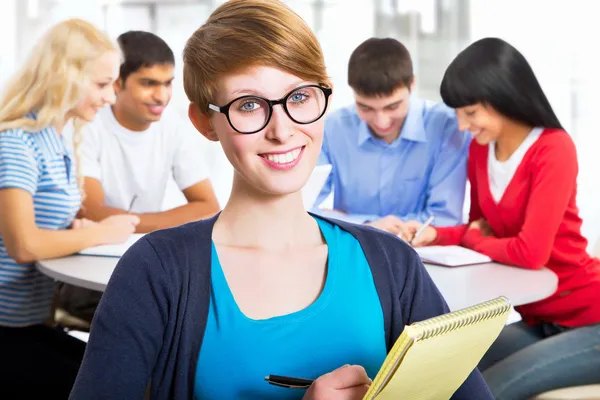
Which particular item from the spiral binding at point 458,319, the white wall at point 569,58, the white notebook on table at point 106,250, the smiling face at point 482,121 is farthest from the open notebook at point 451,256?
the white wall at point 569,58

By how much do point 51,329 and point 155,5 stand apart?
110 inches

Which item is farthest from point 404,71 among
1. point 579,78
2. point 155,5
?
point 155,5

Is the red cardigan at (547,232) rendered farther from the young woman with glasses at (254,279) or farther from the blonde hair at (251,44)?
the blonde hair at (251,44)

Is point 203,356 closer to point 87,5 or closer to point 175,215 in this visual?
point 175,215

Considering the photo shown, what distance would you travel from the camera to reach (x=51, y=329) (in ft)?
7.73

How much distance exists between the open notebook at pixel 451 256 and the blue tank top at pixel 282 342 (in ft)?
3.77

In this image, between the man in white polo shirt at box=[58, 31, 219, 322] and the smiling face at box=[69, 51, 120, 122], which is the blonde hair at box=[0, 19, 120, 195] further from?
the man in white polo shirt at box=[58, 31, 219, 322]

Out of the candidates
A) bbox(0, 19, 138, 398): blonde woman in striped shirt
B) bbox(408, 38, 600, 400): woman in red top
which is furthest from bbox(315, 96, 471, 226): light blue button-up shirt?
bbox(0, 19, 138, 398): blonde woman in striped shirt

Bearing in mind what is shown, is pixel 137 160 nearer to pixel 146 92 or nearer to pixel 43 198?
pixel 146 92

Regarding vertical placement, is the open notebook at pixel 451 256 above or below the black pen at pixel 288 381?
below

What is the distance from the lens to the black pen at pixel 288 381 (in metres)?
1.01

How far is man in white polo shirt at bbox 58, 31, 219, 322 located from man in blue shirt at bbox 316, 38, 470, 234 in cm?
51

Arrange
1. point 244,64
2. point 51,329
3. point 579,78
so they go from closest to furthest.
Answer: point 244,64 → point 51,329 → point 579,78

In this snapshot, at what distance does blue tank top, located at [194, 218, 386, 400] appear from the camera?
3.47ft
